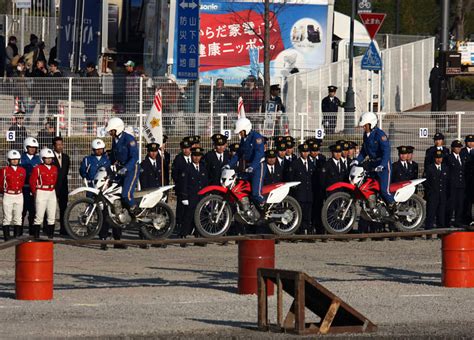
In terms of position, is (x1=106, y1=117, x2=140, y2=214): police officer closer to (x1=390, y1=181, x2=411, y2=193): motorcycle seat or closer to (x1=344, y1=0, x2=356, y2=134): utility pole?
(x1=390, y1=181, x2=411, y2=193): motorcycle seat

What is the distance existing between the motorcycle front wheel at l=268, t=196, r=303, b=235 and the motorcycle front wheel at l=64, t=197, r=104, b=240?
2812mm

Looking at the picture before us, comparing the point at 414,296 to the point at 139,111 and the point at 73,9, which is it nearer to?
the point at 139,111

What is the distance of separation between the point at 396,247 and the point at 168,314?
25.8 ft

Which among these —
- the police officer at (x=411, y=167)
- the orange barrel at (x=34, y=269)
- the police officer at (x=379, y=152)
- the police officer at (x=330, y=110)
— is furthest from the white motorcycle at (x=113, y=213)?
the police officer at (x=330, y=110)

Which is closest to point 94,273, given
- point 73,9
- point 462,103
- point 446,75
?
point 446,75

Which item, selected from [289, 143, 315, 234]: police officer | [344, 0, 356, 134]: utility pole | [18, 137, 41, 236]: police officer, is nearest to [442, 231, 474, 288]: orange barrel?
[289, 143, 315, 234]: police officer

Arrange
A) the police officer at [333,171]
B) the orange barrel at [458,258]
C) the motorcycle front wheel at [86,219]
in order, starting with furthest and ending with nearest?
1. the police officer at [333,171]
2. the motorcycle front wheel at [86,219]
3. the orange barrel at [458,258]

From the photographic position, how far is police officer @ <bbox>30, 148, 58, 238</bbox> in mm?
22047

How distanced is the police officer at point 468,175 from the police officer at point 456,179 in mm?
74

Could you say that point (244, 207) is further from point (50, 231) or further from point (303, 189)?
point (50, 231)

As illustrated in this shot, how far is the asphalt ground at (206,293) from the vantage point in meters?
14.0

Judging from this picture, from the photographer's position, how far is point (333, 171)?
24219 millimetres

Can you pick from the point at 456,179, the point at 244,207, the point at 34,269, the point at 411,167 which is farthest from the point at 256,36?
the point at 34,269

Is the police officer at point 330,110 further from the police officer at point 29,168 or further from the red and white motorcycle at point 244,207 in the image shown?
the police officer at point 29,168
